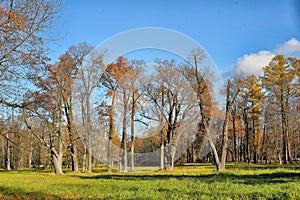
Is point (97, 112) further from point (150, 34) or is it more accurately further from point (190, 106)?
point (150, 34)

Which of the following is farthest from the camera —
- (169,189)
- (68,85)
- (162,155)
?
(162,155)

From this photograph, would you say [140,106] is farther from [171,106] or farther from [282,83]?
[282,83]

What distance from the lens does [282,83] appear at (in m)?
35.1

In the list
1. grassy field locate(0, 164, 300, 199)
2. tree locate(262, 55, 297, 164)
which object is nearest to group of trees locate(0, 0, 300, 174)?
tree locate(262, 55, 297, 164)

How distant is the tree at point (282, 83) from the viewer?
115 ft

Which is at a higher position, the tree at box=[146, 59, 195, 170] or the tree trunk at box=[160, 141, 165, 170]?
the tree at box=[146, 59, 195, 170]

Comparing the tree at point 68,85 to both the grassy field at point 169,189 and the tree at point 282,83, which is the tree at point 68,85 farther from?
the tree at point 282,83

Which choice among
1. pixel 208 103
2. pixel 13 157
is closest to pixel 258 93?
pixel 208 103

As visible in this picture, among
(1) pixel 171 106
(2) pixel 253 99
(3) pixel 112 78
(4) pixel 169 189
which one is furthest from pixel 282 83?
(4) pixel 169 189

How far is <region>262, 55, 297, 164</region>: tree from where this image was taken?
35.0 m

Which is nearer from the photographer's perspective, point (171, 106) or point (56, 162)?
point (56, 162)

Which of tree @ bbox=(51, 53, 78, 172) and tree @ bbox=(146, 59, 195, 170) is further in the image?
tree @ bbox=(146, 59, 195, 170)

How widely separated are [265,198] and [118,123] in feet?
78.5

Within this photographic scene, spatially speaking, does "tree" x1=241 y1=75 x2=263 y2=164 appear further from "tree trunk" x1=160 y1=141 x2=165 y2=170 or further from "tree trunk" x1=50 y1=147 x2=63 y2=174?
"tree trunk" x1=50 y1=147 x2=63 y2=174
